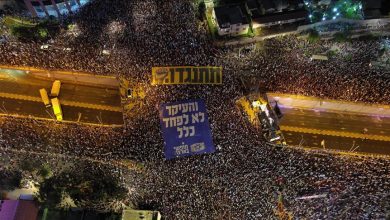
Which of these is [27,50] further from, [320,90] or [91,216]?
[320,90]

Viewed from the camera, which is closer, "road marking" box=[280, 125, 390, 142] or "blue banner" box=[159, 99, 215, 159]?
"blue banner" box=[159, 99, 215, 159]

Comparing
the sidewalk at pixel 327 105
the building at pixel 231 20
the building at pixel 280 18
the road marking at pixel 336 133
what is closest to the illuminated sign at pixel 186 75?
the building at pixel 231 20

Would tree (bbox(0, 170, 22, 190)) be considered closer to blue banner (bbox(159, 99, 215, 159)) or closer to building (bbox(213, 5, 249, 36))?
blue banner (bbox(159, 99, 215, 159))

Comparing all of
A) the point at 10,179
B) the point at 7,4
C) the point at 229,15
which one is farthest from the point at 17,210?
the point at 229,15

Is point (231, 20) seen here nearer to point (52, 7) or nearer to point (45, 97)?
point (52, 7)

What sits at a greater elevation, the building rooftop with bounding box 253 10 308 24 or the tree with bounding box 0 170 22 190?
the building rooftop with bounding box 253 10 308 24

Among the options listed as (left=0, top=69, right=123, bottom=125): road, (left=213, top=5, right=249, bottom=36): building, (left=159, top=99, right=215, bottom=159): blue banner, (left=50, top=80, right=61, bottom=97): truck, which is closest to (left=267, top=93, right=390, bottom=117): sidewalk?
(left=159, top=99, right=215, bottom=159): blue banner
